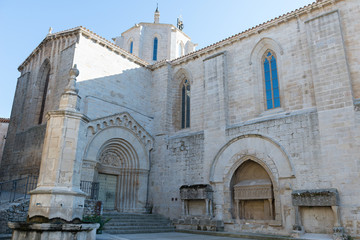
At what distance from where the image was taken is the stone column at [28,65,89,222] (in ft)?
17.8

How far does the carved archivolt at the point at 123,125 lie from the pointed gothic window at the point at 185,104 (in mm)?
1858

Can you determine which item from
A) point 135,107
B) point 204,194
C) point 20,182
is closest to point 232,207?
point 204,194

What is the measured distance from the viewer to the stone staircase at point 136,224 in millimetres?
9992

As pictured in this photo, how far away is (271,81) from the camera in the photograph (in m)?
11.9

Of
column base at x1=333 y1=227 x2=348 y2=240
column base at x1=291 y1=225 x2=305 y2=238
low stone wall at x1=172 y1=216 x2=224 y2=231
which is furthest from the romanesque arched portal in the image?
column base at x1=333 y1=227 x2=348 y2=240

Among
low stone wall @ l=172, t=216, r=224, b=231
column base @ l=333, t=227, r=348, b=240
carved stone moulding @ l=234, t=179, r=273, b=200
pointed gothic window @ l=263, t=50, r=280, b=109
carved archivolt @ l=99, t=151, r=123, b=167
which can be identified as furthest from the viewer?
carved archivolt @ l=99, t=151, r=123, b=167

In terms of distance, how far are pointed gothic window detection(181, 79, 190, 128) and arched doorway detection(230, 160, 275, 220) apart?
156 inches

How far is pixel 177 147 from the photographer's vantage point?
44.2 feet

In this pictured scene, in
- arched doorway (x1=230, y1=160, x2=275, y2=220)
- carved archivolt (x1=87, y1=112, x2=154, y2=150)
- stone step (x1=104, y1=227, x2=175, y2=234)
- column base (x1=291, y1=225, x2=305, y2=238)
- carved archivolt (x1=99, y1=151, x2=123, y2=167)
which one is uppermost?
carved archivolt (x1=87, y1=112, x2=154, y2=150)

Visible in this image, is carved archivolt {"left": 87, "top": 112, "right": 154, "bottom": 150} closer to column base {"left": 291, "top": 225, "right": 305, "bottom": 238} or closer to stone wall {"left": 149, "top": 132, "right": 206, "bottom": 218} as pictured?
stone wall {"left": 149, "top": 132, "right": 206, "bottom": 218}

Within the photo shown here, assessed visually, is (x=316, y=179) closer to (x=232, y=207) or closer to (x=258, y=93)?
(x=232, y=207)

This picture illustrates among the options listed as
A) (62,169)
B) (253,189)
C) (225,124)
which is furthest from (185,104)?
(62,169)

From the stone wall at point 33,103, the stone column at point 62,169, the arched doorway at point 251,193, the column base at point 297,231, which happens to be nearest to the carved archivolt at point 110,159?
the stone wall at point 33,103

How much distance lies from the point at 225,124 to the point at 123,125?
4625 mm
